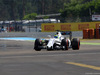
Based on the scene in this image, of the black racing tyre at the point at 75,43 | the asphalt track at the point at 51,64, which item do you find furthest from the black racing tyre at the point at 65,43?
the asphalt track at the point at 51,64

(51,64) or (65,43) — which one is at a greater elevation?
(65,43)

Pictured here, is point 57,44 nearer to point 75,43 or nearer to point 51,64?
point 75,43

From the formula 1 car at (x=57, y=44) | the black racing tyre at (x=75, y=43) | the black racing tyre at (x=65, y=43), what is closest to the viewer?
the black racing tyre at (x=65, y=43)

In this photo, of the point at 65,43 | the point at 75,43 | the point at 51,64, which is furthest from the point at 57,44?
the point at 51,64

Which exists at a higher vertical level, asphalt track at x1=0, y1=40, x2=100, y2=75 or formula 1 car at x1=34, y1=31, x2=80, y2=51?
formula 1 car at x1=34, y1=31, x2=80, y2=51

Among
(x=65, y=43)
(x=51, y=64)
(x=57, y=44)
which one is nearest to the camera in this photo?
(x=51, y=64)

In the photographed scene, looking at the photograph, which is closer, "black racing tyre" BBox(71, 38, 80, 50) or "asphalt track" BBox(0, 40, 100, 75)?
"asphalt track" BBox(0, 40, 100, 75)

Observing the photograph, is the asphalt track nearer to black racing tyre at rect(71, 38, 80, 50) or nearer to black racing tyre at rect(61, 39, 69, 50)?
black racing tyre at rect(61, 39, 69, 50)

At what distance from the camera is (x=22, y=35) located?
48531 mm

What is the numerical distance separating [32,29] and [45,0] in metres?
80.0

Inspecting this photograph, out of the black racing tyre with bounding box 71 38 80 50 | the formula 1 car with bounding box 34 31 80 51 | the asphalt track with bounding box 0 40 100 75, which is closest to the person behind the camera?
the asphalt track with bounding box 0 40 100 75

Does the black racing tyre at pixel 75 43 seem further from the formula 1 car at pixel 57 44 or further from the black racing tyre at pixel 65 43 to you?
the black racing tyre at pixel 65 43

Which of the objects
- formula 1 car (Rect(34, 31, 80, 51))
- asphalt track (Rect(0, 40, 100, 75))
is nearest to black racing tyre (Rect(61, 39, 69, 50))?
formula 1 car (Rect(34, 31, 80, 51))

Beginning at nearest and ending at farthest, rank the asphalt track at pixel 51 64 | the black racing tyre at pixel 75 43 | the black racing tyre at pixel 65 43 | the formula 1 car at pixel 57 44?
the asphalt track at pixel 51 64
the black racing tyre at pixel 65 43
the formula 1 car at pixel 57 44
the black racing tyre at pixel 75 43
